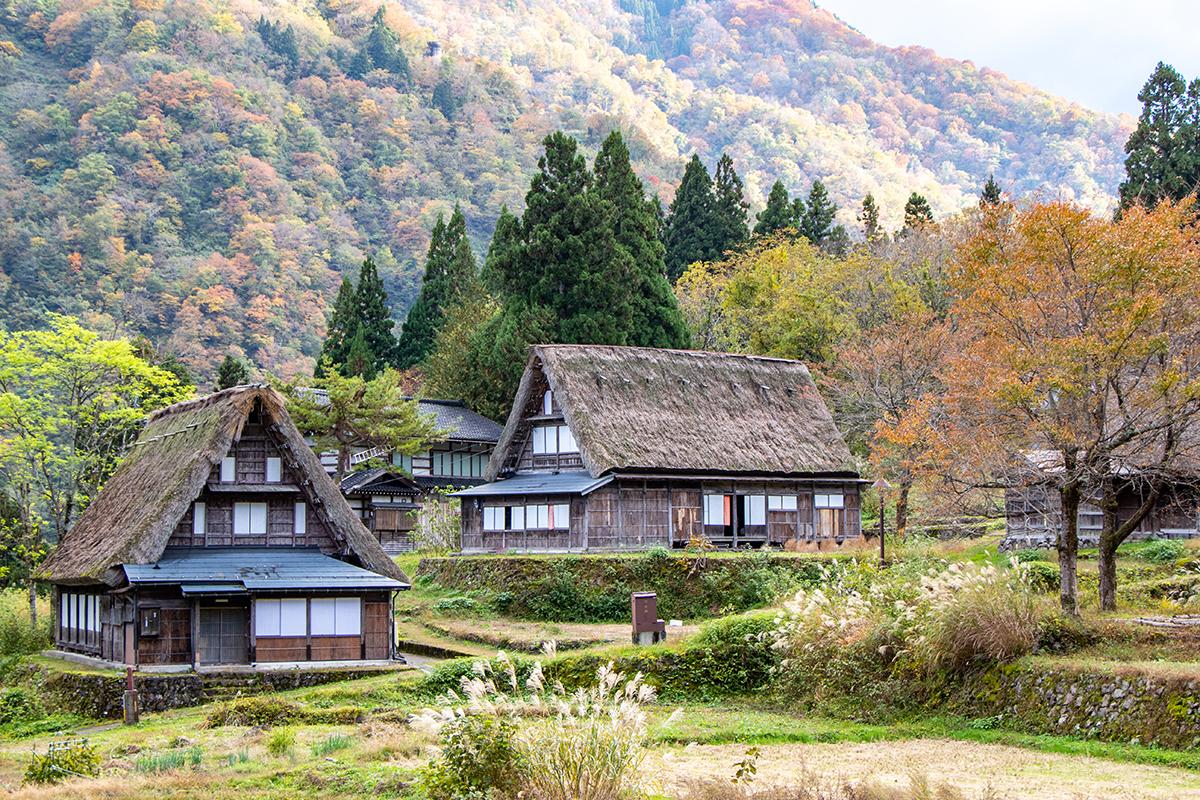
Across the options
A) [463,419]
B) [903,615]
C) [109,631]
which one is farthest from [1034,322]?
[463,419]

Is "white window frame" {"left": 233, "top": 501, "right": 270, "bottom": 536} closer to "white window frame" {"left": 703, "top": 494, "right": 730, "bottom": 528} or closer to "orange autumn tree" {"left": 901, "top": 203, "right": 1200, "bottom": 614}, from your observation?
"white window frame" {"left": 703, "top": 494, "right": 730, "bottom": 528}

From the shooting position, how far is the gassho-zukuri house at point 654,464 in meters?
40.1

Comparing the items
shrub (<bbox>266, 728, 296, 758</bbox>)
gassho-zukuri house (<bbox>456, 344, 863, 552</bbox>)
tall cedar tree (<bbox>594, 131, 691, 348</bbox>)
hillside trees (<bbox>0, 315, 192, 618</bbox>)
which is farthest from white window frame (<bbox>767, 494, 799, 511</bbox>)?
shrub (<bbox>266, 728, 296, 758</bbox>)

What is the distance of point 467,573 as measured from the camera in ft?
126

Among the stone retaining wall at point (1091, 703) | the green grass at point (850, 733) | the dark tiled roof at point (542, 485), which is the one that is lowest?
the green grass at point (850, 733)

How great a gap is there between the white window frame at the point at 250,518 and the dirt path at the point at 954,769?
17.2 m

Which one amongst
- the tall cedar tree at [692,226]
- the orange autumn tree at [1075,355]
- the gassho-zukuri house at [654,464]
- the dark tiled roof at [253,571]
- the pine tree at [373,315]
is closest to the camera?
the orange autumn tree at [1075,355]

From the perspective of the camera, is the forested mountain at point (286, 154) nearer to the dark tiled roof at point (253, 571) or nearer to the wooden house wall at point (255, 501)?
the wooden house wall at point (255, 501)

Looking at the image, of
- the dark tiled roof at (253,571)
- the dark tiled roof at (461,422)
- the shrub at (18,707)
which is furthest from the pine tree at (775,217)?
the shrub at (18,707)

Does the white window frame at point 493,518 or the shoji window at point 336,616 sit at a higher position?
the white window frame at point 493,518

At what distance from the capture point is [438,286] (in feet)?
237

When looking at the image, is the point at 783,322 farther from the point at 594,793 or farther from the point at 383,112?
the point at 383,112

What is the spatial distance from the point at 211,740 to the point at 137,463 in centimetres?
1797

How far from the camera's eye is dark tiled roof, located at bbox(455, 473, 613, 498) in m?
39.4
